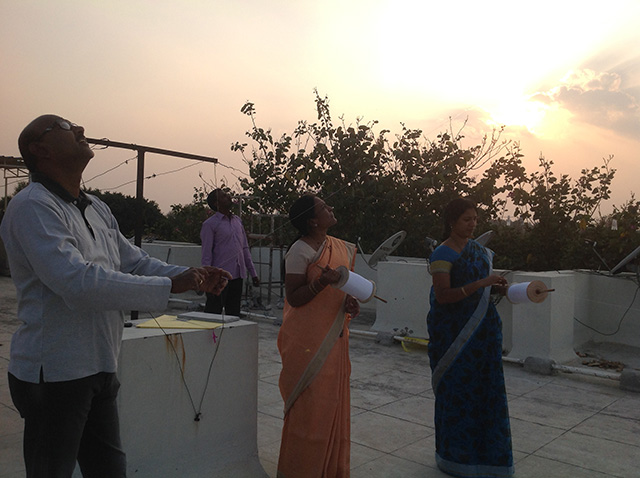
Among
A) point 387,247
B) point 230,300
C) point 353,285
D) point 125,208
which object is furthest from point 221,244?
point 125,208

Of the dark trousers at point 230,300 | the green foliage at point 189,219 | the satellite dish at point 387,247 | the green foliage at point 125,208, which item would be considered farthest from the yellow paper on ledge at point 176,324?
the green foliage at point 125,208

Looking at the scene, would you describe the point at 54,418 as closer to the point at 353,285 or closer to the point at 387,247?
the point at 353,285

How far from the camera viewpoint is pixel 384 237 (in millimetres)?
11648

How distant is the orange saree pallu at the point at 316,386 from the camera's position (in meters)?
3.08

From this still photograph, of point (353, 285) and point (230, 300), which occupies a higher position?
point (353, 285)

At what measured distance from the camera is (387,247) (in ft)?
27.8

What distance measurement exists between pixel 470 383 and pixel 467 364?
115 millimetres

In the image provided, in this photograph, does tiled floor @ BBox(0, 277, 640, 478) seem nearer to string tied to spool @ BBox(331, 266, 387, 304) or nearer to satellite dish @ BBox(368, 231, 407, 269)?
string tied to spool @ BBox(331, 266, 387, 304)

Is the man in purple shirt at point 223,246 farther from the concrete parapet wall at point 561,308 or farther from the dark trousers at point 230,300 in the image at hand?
the concrete parapet wall at point 561,308

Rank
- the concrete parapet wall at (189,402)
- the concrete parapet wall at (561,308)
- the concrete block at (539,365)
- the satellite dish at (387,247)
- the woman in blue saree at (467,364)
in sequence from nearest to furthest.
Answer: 1. the concrete parapet wall at (189,402)
2. the woman in blue saree at (467,364)
3. the concrete block at (539,365)
4. the concrete parapet wall at (561,308)
5. the satellite dish at (387,247)

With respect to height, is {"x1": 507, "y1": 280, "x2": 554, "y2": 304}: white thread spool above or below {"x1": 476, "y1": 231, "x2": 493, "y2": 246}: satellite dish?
below

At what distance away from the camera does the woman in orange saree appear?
10.1ft

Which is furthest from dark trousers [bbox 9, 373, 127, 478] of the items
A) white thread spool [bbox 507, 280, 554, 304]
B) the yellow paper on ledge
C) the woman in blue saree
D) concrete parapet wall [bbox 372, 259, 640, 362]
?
concrete parapet wall [bbox 372, 259, 640, 362]

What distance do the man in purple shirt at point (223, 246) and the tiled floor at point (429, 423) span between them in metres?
0.87
